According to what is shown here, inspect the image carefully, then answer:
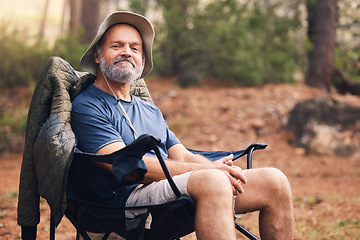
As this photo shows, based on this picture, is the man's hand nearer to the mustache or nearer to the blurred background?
the mustache

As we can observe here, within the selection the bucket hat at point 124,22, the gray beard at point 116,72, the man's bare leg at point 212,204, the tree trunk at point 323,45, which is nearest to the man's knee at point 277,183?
the man's bare leg at point 212,204

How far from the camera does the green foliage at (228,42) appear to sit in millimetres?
10195

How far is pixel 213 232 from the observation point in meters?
1.89

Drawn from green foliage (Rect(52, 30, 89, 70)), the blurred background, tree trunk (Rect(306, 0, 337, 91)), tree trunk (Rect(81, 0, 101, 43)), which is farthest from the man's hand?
tree trunk (Rect(306, 0, 337, 91))

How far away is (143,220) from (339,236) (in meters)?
2.16

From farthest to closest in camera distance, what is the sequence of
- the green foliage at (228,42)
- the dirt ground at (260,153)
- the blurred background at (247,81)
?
the green foliage at (228,42) → the blurred background at (247,81) → the dirt ground at (260,153)

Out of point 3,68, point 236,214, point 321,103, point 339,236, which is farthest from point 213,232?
point 3,68

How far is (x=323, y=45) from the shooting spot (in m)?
10.2

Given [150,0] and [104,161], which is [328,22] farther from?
[104,161]

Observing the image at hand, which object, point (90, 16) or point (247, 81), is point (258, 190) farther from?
point (90, 16)

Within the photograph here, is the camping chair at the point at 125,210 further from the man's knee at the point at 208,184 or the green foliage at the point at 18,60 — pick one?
the green foliage at the point at 18,60

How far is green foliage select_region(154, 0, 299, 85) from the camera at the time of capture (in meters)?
10.2

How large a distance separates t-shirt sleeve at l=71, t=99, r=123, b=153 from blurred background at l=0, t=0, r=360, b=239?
2.33 meters

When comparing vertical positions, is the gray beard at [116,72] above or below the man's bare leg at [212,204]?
above
